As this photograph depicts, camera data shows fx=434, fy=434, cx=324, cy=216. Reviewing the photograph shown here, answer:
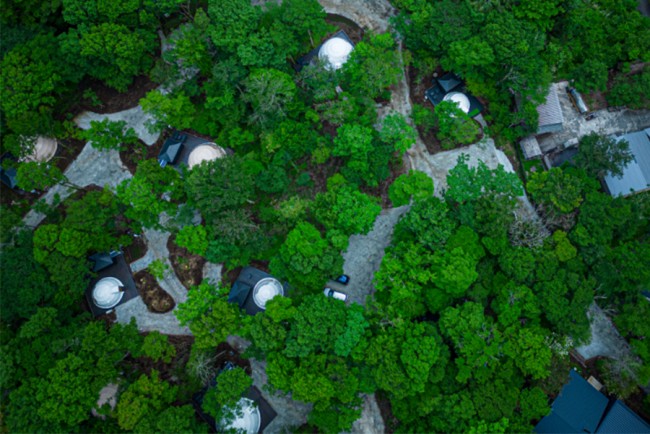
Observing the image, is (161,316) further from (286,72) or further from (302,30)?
Result: (302,30)

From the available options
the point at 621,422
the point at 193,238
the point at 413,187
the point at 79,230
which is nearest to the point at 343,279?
the point at 413,187

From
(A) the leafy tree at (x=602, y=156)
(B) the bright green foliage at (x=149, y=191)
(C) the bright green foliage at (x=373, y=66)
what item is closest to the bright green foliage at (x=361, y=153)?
(C) the bright green foliage at (x=373, y=66)

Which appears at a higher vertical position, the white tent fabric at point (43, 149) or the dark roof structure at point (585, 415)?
the dark roof structure at point (585, 415)

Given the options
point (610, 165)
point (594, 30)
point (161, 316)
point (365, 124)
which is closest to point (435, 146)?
point (365, 124)

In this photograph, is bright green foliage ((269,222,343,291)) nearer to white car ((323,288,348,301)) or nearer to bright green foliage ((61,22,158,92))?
white car ((323,288,348,301))

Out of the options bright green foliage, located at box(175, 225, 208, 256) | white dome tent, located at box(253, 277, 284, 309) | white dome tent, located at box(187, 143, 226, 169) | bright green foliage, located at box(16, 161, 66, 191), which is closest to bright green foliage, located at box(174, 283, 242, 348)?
white dome tent, located at box(253, 277, 284, 309)

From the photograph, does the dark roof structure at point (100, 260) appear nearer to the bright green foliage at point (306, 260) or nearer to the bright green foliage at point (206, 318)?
the bright green foliage at point (206, 318)
